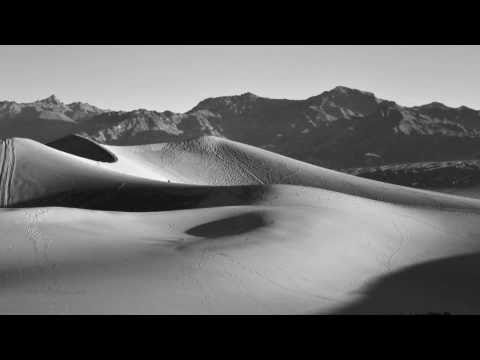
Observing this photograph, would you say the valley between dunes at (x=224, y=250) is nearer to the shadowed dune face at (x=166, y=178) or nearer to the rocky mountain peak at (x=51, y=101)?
the shadowed dune face at (x=166, y=178)

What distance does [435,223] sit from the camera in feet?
73.3

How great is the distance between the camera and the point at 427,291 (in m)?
13.6

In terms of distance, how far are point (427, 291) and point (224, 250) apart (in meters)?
5.59

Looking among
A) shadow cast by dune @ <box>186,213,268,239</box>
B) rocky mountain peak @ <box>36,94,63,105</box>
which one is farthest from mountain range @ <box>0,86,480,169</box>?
shadow cast by dune @ <box>186,213,268,239</box>

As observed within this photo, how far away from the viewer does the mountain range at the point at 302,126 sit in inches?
3617

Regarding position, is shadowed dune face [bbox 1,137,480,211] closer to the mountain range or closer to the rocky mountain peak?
the mountain range

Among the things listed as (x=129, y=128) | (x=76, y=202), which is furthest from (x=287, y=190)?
(x=129, y=128)

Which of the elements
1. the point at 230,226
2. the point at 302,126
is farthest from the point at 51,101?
the point at 230,226

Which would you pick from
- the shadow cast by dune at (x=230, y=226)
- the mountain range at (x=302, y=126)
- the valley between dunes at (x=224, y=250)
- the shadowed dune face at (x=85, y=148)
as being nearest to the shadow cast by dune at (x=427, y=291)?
the valley between dunes at (x=224, y=250)

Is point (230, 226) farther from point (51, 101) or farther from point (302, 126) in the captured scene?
point (51, 101)

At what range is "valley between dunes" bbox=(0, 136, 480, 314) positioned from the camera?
1090 cm

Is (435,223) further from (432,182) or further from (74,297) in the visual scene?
(432,182)

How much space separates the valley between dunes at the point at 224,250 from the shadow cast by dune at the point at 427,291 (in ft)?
0.12
